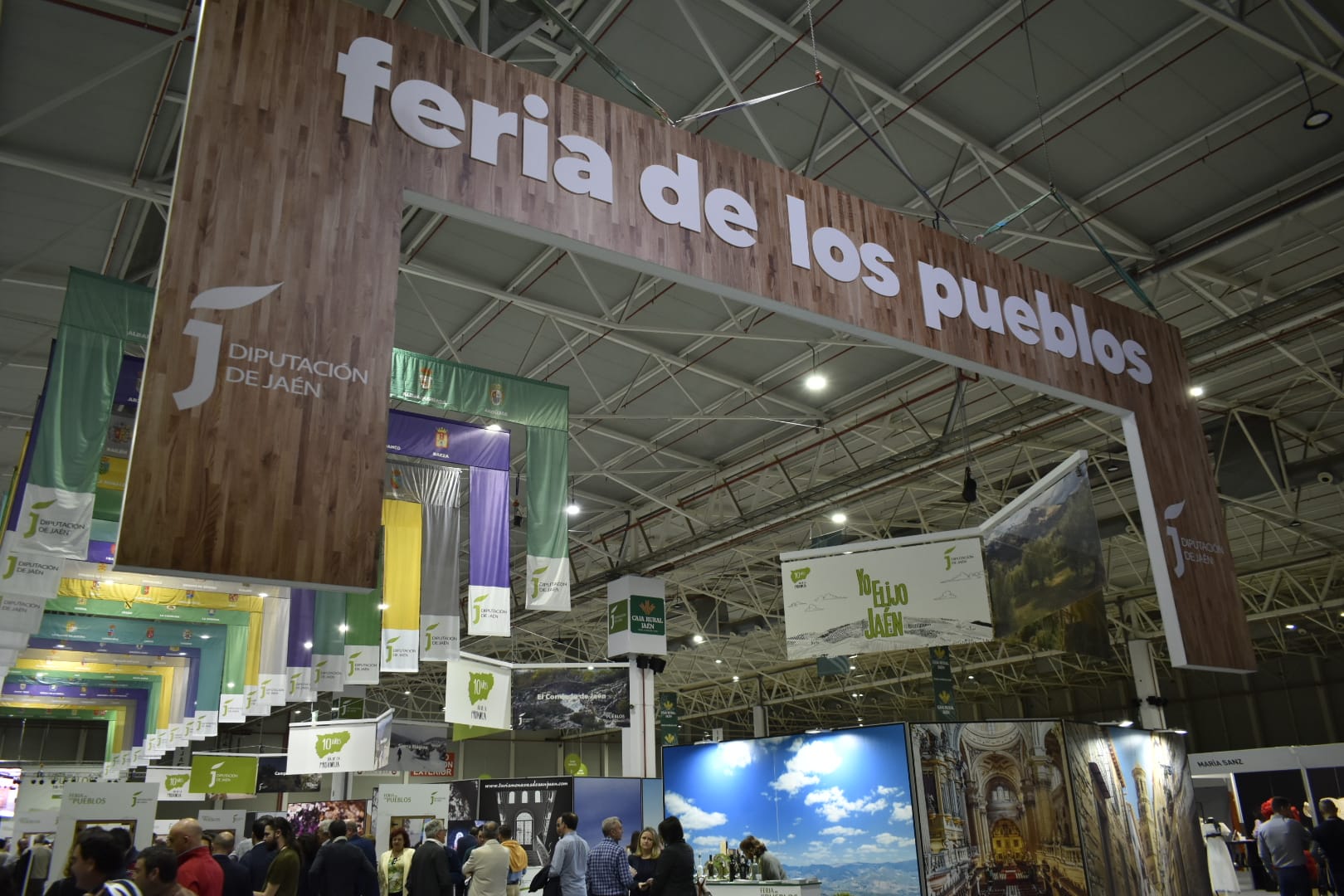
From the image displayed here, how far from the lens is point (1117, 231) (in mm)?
10016

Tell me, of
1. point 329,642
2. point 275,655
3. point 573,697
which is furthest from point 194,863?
point 573,697

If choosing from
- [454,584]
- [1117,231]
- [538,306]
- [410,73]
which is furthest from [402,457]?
[1117,231]

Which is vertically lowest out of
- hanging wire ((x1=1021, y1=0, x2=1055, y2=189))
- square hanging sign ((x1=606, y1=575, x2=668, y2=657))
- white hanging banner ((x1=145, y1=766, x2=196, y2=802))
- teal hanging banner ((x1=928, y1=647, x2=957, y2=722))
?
white hanging banner ((x1=145, y1=766, x2=196, y2=802))

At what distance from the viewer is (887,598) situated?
413 inches

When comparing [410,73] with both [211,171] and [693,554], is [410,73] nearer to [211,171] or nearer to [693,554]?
[211,171]

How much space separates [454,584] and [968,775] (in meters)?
5.37

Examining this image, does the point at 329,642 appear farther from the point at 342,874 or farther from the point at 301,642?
the point at 342,874

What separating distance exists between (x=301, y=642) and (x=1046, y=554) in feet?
29.2

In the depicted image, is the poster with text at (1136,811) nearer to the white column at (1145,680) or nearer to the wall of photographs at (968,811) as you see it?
the wall of photographs at (968,811)

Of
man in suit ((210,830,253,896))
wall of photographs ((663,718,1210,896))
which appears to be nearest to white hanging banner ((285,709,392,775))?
wall of photographs ((663,718,1210,896))

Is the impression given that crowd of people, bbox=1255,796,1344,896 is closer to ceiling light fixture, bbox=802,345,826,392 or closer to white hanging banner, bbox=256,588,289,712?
ceiling light fixture, bbox=802,345,826,392

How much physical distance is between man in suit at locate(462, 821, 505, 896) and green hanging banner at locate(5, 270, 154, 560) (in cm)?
404

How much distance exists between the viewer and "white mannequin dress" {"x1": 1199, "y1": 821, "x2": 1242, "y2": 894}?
1342cm

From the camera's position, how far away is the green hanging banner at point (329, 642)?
11.9 meters
